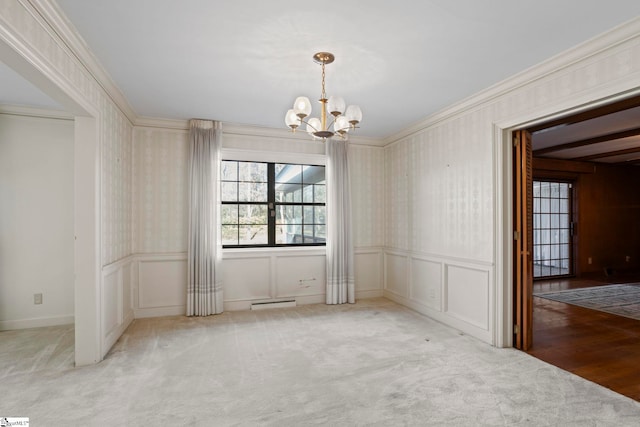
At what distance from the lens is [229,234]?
16.7 feet

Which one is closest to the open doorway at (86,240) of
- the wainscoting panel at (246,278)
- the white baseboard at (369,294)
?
the wainscoting panel at (246,278)

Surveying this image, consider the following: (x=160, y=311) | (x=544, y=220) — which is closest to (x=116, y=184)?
(x=160, y=311)

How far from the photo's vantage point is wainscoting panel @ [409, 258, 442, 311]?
437cm

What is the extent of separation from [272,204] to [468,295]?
3002 millimetres

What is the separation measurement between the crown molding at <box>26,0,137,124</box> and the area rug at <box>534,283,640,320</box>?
6687 mm

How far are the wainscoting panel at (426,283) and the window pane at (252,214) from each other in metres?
2.33

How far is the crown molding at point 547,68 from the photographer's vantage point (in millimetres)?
2377

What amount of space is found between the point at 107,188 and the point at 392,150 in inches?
156

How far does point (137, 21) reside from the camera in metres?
2.34

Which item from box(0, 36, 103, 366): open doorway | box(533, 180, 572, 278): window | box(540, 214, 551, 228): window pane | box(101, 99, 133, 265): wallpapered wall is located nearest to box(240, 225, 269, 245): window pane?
box(101, 99, 133, 265): wallpapered wall

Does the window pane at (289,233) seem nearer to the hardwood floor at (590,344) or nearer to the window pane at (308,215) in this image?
the window pane at (308,215)

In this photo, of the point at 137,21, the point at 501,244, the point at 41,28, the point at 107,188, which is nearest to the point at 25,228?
the point at 107,188

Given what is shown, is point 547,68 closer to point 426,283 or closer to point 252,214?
point 426,283

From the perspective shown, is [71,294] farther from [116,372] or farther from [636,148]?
[636,148]
